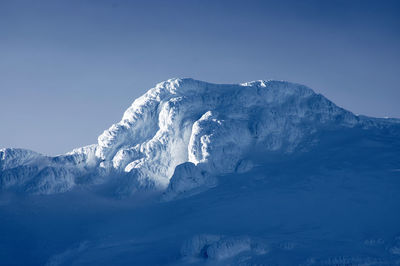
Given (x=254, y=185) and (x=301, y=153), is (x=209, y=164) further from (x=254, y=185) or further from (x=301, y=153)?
(x=301, y=153)

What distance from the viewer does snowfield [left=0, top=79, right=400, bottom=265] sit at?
6391 cm

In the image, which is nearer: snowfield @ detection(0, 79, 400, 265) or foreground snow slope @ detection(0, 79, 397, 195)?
snowfield @ detection(0, 79, 400, 265)

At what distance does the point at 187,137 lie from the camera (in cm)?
8888

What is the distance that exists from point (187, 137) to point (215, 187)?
12.9 metres

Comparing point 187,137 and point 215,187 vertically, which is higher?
point 187,137

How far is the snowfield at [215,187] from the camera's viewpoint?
63906 millimetres

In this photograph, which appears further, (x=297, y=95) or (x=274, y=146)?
(x=297, y=95)

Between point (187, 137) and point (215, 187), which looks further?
point (187, 137)

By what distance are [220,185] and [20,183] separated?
29.3 metres

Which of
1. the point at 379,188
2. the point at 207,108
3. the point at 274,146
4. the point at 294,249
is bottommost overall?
the point at 294,249

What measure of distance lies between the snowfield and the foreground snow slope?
0.60 ft

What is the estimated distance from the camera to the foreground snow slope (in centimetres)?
8244

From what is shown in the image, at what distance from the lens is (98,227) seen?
72875 mm

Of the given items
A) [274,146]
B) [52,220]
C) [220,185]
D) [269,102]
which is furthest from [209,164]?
[52,220]
